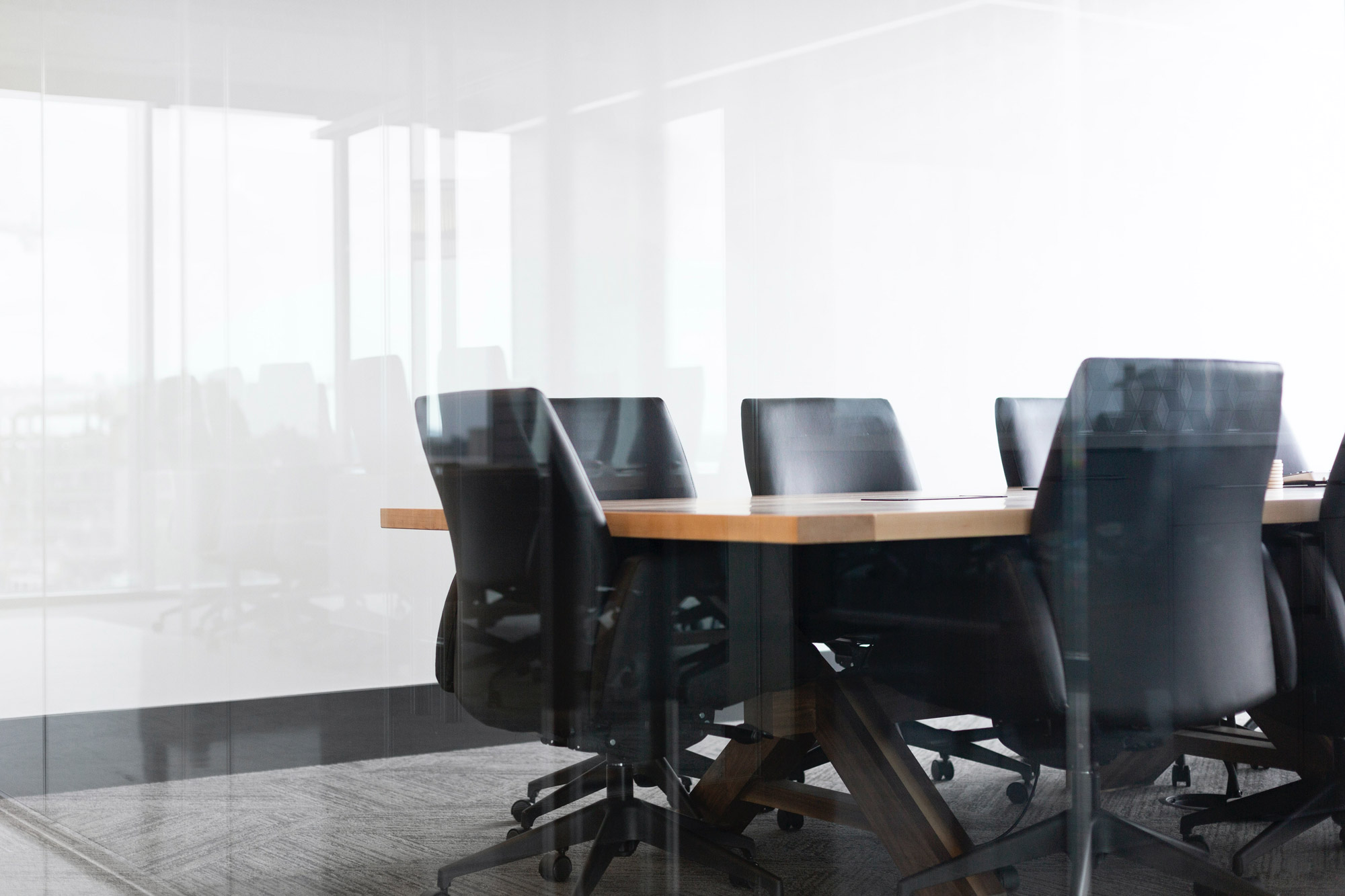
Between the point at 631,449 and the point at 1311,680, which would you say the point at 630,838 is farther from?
the point at 1311,680

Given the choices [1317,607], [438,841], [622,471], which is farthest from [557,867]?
[1317,607]

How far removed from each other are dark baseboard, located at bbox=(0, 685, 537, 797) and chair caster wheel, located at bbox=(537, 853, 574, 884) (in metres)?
0.22

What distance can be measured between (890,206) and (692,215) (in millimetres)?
432

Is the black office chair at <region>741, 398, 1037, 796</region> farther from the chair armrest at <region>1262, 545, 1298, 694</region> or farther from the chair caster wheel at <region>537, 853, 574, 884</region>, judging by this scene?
the chair armrest at <region>1262, 545, 1298, 694</region>

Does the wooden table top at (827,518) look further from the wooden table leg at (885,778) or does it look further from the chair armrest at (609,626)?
the wooden table leg at (885,778)

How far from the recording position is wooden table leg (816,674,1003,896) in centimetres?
246

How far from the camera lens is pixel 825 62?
298 centimetres

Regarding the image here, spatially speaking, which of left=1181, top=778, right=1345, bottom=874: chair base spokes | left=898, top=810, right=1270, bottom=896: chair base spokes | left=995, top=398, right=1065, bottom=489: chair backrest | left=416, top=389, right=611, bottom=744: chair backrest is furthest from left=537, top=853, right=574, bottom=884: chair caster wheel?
left=1181, top=778, right=1345, bottom=874: chair base spokes

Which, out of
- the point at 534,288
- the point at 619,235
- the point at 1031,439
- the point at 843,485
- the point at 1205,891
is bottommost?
the point at 1205,891

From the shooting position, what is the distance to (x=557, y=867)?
7.91 feet

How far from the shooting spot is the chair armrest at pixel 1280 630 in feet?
8.02

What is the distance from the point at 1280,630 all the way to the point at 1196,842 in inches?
16.9

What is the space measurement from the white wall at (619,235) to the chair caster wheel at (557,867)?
0.43m

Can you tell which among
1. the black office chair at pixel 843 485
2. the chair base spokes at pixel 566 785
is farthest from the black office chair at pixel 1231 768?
the chair base spokes at pixel 566 785
